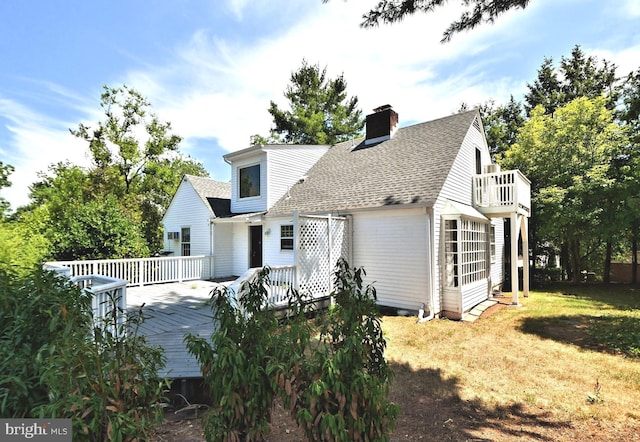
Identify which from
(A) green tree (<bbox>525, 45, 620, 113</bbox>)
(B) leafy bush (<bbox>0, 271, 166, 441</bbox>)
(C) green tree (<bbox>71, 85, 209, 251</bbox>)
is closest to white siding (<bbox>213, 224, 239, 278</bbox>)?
(C) green tree (<bbox>71, 85, 209, 251</bbox>)

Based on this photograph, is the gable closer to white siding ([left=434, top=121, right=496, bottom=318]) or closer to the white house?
the white house

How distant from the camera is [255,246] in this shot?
1305 centimetres

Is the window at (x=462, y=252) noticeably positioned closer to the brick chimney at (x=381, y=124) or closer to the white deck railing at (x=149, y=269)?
the brick chimney at (x=381, y=124)

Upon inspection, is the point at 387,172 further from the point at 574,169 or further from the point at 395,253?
the point at 574,169

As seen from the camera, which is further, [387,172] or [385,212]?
[387,172]

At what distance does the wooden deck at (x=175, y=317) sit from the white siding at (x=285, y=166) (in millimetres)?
4498

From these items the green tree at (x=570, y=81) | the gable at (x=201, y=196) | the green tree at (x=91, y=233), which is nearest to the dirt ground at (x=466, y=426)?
the green tree at (x=91, y=233)

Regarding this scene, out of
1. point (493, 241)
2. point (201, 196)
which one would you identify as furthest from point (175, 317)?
point (493, 241)

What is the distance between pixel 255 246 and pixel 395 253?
6.38 m

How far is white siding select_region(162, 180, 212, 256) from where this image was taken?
13797mm

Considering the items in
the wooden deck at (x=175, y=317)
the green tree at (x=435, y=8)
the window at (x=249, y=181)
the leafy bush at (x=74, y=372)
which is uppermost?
the green tree at (x=435, y=8)

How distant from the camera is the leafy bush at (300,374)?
221cm

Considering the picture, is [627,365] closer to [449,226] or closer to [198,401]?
[449,226]

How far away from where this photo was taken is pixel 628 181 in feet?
40.5
